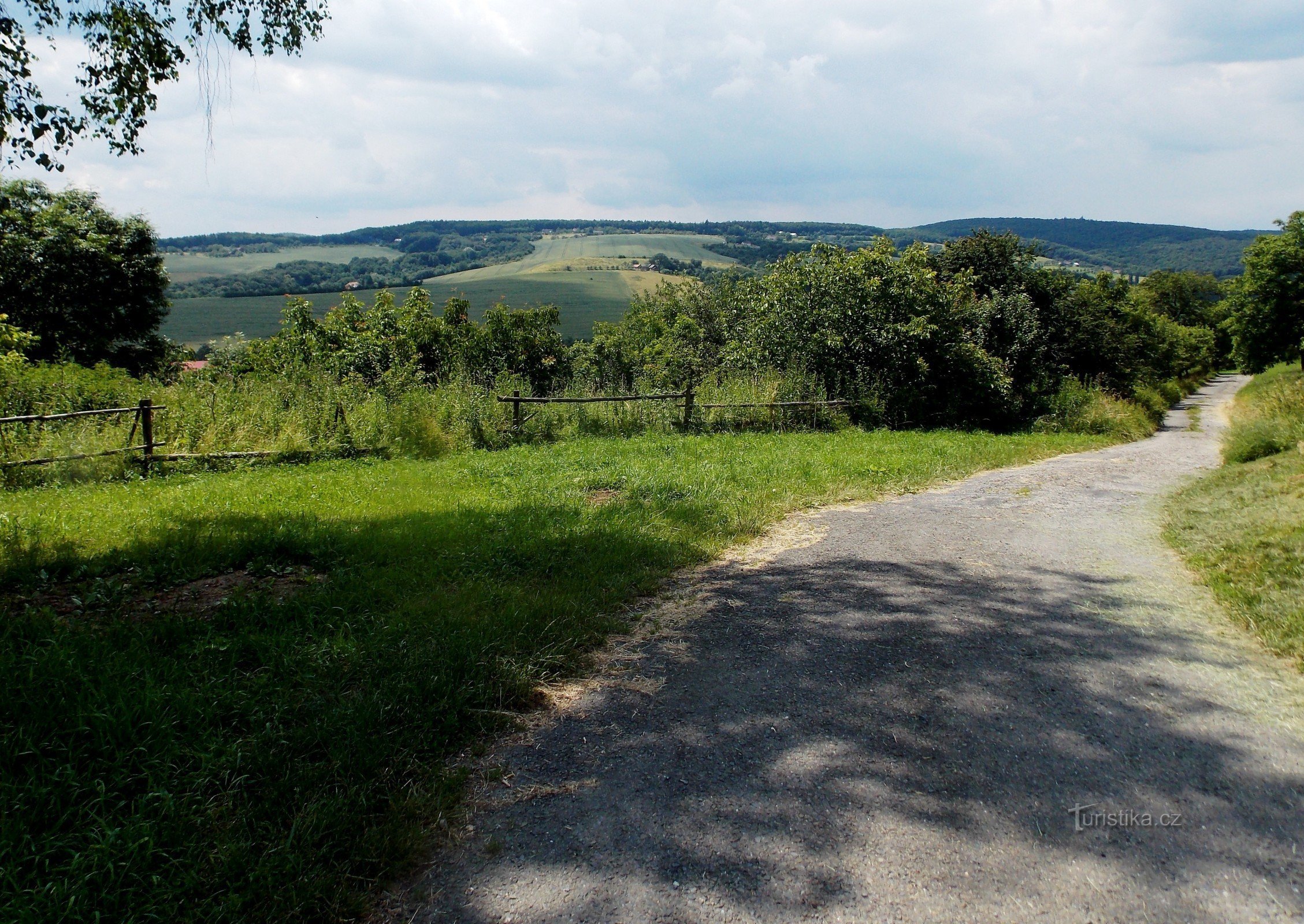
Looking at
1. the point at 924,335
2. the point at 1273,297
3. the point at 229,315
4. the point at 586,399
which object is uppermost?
the point at 229,315

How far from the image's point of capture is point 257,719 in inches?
137

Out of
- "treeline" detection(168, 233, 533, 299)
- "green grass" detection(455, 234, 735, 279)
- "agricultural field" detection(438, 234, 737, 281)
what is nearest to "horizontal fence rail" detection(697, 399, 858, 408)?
"treeline" detection(168, 233, 533, 299)

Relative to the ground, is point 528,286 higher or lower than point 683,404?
higher

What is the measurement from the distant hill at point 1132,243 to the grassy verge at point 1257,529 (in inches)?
4834

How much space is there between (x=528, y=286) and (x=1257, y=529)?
104 m

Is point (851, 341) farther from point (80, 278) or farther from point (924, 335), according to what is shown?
point (80, 278)

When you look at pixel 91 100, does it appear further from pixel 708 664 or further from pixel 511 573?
pixel 708 664

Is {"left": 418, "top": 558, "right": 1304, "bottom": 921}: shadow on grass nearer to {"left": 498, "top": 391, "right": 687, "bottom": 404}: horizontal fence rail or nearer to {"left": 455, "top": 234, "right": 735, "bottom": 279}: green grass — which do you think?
{"left": 498, "top": 391, "right": 687, "bottom": 404}: horizontal fence rail

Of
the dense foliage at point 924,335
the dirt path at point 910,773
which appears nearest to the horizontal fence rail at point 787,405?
the dense foliage at point 924,335

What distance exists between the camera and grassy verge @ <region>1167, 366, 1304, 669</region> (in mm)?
4957

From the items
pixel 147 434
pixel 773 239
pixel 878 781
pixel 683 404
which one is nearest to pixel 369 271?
pixel 773 239

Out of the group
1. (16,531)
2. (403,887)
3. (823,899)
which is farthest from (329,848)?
(16,531)

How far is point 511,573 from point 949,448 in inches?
415

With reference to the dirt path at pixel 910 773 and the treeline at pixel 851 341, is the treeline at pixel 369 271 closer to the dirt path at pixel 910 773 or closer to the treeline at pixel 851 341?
the treeline at pixel 851 341
